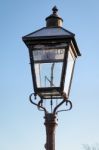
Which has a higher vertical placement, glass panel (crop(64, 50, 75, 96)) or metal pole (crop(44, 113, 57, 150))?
glass panel (crop(64, 50, 75, 96))

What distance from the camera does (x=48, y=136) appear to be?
21.9ft

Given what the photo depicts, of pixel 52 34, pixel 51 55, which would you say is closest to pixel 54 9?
pixel 52 34

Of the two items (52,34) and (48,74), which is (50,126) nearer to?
(48,74)

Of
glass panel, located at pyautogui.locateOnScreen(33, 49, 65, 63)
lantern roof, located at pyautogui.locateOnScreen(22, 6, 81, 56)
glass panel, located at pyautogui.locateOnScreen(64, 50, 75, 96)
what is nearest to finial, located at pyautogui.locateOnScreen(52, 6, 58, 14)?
lantern roof, located at pyautogui.locateOnScreen(22, 6, 81, 56)

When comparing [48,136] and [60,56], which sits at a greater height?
[60,56]

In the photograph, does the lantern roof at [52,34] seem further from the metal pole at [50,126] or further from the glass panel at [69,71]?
the metal pole at [50,126]

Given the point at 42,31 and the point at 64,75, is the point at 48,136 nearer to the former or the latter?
the point at 64,75

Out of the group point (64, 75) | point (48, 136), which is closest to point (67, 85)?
point (64, 75)

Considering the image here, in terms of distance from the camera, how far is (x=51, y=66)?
6.75 meters

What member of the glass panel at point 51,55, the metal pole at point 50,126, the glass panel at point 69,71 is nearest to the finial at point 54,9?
the glass panel at point 69,71

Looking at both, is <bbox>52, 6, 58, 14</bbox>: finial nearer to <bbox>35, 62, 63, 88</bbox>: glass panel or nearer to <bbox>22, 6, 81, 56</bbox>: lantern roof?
<bbox>22, 6, 81, 56</bbox>: lantern roof

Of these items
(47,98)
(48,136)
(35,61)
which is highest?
(35,61)

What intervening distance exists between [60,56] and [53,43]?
0.61 ft

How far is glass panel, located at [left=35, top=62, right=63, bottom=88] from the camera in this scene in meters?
6.70
